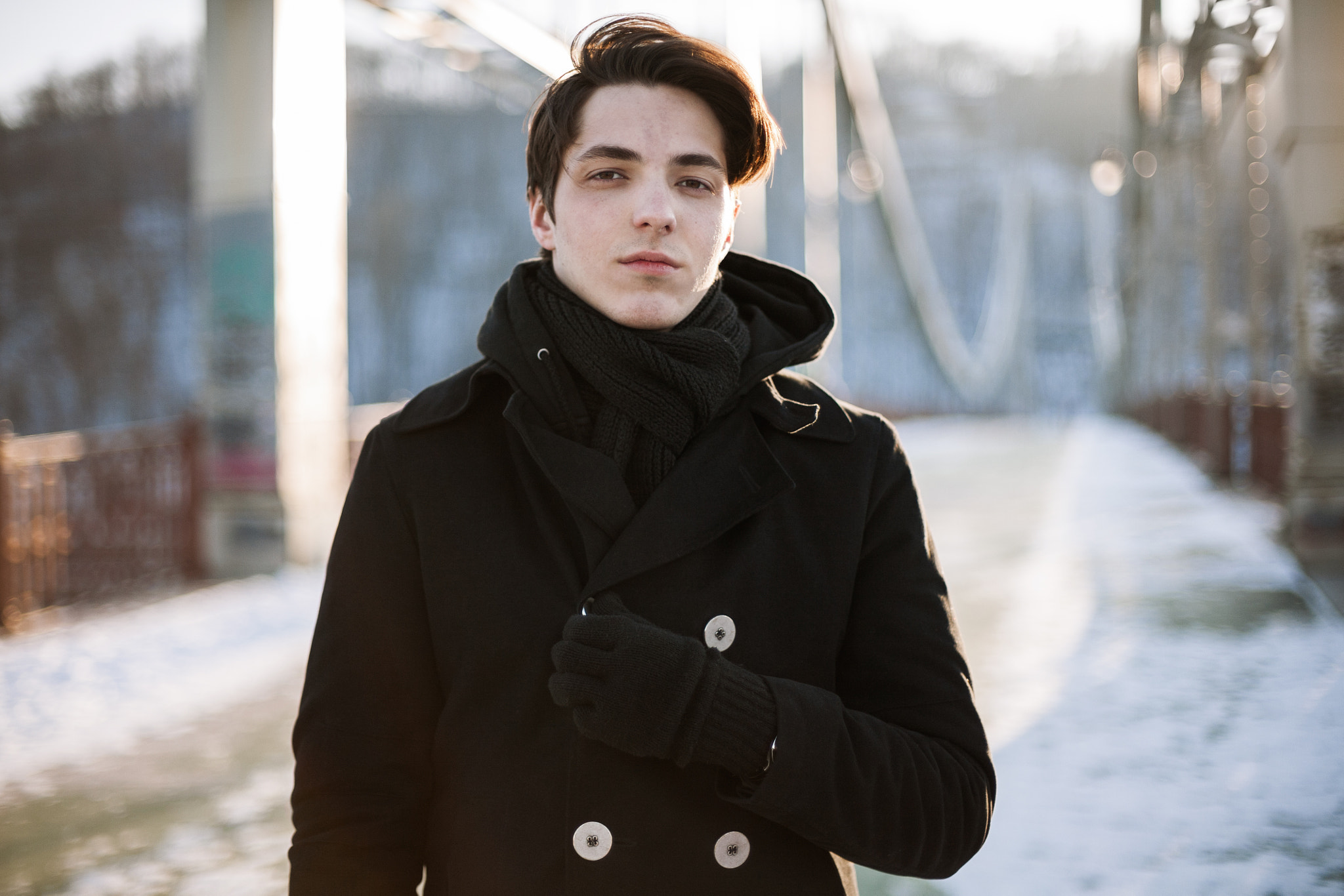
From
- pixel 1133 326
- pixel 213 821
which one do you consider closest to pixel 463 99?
pixel 1133 326

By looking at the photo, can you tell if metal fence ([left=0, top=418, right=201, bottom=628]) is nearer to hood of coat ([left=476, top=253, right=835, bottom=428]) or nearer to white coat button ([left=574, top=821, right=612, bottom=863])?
hood of coat ([left=476, top=253, right=835, bottom=428])

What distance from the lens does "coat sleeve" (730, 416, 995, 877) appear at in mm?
986

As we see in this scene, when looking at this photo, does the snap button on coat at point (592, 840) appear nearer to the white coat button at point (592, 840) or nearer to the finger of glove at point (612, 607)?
the white coat button at point (592, 840)

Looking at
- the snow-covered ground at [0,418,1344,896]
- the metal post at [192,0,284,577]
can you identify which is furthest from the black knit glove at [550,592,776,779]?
the metal post at [192,0,284,577]

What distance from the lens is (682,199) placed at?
1133 mm

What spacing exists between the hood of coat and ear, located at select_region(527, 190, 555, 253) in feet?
0.10

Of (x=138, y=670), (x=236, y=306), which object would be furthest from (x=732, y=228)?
(x=236, y=306)

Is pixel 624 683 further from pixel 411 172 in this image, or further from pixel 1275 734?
pixel 411 172

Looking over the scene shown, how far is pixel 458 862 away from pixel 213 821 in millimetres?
1954

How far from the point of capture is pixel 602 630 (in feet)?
3.15

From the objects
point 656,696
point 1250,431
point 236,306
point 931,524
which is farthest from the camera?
Answer: point 1250,431

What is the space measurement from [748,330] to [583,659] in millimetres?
463

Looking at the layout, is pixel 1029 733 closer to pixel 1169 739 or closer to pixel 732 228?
pixel 1169 739

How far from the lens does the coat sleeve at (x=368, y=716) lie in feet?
3.51
